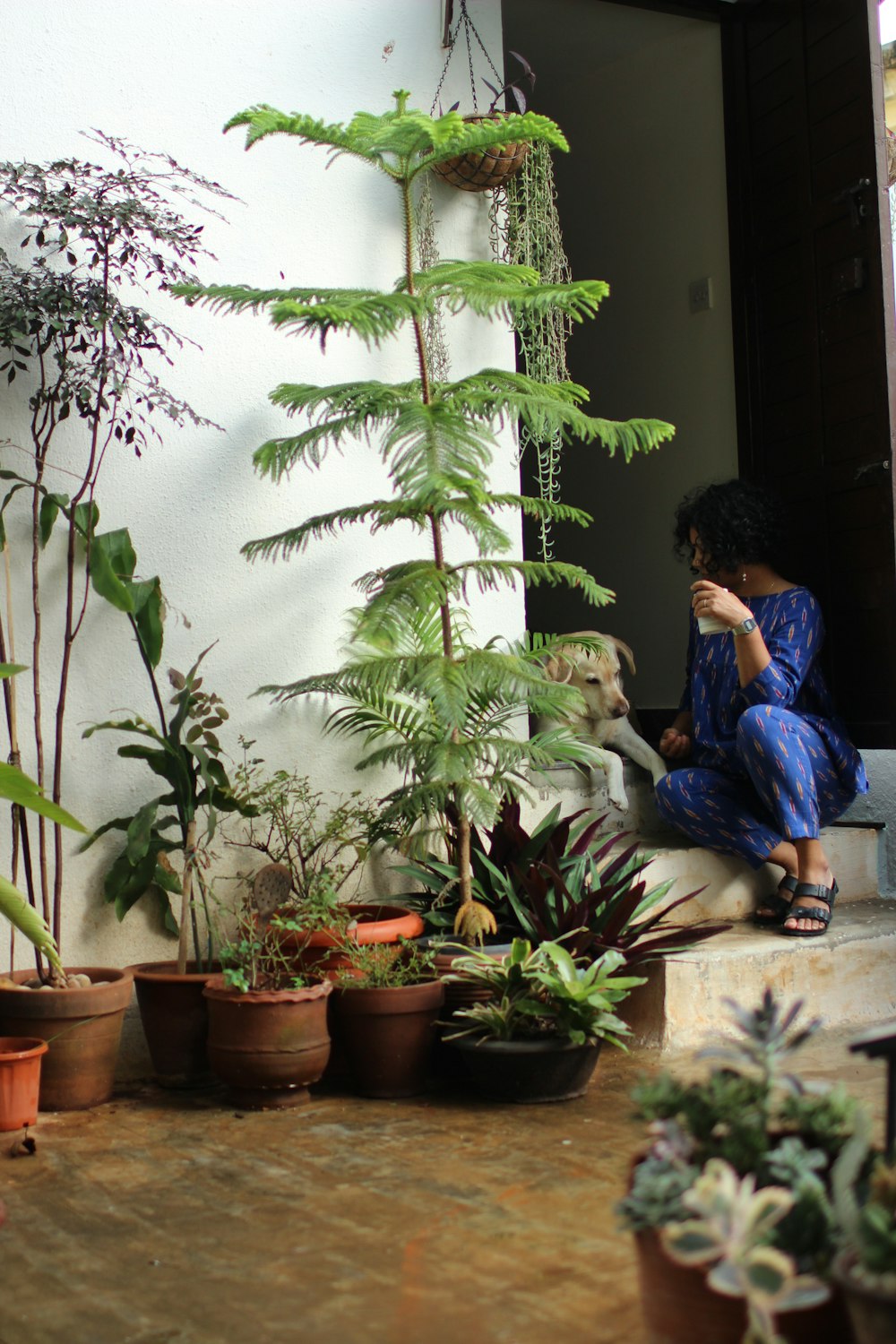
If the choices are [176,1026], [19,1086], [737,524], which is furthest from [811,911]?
[19,1086]

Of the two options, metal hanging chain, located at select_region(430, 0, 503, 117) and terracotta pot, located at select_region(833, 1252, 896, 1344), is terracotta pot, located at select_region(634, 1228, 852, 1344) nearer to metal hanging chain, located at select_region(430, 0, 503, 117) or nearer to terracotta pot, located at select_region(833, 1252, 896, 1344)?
terracotta pot, located at select_region(833, 1252, 896, 1344)

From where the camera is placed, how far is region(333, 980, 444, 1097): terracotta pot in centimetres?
309

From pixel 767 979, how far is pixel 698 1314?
2.28 metres

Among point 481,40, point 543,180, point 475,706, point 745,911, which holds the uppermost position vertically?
point 481,40

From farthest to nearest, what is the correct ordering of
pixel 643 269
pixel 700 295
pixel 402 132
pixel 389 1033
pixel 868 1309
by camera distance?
pixel 643 269 < pixel 700 295 < pixel 402 132 < pixel 389 1033 < pixel 868 1309

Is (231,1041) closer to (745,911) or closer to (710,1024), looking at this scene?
(710,1024)

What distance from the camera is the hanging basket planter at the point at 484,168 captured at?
3998 mm

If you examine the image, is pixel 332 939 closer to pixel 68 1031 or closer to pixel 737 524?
pixel 68 1031

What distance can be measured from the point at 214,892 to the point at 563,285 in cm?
186

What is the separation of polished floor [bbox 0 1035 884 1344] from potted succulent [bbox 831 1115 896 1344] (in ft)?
2.04

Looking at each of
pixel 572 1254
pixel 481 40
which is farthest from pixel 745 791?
pixel 481 40

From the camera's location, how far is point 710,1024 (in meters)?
3.46

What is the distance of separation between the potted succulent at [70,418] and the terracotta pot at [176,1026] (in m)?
0.10

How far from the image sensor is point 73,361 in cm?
338
